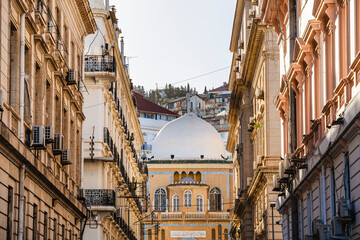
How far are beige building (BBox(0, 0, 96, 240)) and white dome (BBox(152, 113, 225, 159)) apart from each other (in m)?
81.9

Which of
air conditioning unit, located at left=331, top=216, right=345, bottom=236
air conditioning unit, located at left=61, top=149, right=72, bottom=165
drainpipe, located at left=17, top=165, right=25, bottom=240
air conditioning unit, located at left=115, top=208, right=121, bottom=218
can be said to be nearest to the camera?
air conditioning unit, located at left=331, top=216, right=345, bottom=236

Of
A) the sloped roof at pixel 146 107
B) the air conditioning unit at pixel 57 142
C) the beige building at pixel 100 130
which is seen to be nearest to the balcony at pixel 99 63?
the beige building at pixel 100 130

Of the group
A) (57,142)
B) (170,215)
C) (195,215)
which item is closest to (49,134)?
(57,142)

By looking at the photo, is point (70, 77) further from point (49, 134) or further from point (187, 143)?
point (187, 143)

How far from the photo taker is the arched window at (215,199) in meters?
120

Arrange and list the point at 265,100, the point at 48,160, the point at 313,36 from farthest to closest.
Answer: the point at 265,100 < the point at 48,160 < the point at 313,36

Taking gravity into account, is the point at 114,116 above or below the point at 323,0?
above

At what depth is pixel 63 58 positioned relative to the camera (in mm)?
35500

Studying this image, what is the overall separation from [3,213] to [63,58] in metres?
12.2

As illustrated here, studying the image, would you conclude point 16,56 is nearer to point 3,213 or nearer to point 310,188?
point 3,213

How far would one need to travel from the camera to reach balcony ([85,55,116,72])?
5216 cm

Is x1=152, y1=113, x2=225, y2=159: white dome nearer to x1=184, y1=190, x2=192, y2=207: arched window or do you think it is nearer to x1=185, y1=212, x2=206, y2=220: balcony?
x1=184, y1=190, x2=192, y2=207: arched window

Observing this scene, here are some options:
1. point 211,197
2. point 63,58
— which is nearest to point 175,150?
point 211,197

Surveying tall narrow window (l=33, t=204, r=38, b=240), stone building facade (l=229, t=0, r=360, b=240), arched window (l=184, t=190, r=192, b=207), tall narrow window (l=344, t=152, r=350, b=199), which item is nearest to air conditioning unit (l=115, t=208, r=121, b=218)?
stone building facade (l=229, t=0, r=360, b=240)
